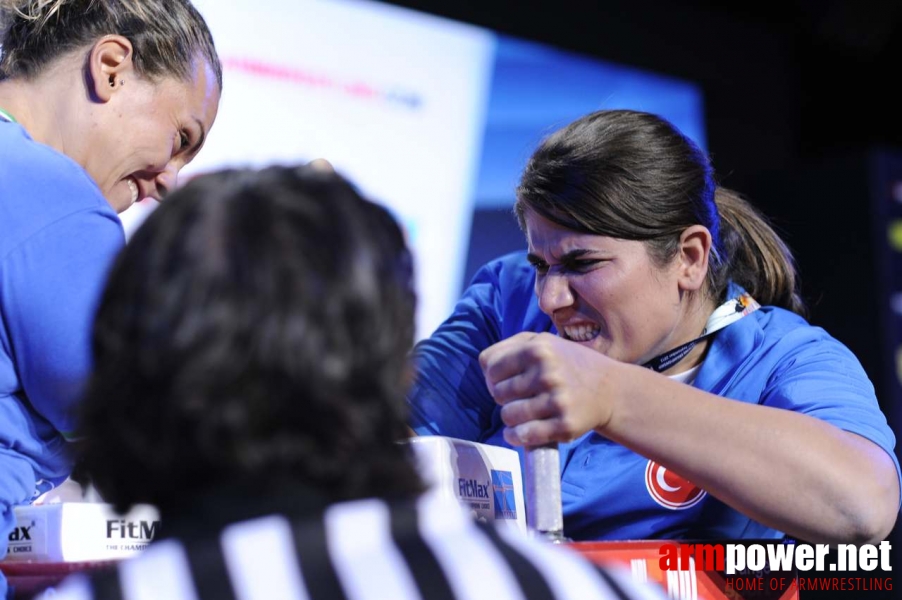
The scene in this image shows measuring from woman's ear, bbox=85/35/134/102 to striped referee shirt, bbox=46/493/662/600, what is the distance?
33.1 inches

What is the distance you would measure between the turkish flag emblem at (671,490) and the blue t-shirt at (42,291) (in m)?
0.76

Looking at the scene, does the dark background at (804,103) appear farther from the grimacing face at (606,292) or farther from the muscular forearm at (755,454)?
the muscular forearm at (755,454)

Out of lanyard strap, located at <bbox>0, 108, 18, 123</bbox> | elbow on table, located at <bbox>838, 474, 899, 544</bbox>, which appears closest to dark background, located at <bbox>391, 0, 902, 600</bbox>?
lanyard strap, located at <bbox>0, 108, 18, 123</bbox>

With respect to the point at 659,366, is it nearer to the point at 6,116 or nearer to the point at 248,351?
the point at 6,116

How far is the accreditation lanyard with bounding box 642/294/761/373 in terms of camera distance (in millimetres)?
1504

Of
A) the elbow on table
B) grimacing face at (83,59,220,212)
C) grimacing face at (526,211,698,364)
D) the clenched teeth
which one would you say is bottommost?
the elbow on table

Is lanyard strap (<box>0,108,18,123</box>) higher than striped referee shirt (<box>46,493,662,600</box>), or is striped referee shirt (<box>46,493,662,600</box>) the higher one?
lanyard strap (<box>0,108,18,123</box>)

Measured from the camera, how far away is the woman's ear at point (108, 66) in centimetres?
125

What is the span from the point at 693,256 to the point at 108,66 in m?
0.87

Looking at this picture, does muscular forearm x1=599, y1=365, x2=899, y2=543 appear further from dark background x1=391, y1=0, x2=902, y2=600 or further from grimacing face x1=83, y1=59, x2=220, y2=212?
dark background x1=391, y1=0, x2=902, y2=600

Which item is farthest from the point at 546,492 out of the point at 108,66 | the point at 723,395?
the point at 108,66

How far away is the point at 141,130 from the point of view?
1296 mm

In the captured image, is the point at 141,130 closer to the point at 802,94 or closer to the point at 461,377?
the point at 461,377

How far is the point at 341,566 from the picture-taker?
536 mm
